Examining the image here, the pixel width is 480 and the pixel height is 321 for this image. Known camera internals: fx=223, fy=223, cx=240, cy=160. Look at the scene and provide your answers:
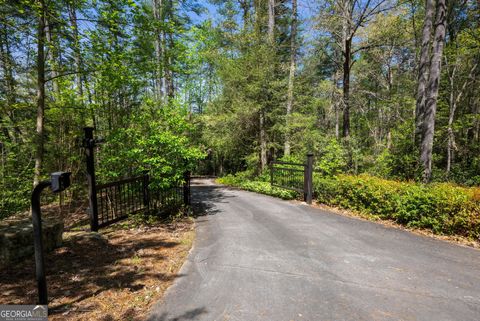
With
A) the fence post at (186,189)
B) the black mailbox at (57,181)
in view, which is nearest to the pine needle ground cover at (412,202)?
the fence post at (186,189)

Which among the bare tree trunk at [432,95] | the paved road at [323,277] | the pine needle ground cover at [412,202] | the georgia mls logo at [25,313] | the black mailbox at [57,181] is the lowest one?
the paved road at [323,277]

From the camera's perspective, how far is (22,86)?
820cm

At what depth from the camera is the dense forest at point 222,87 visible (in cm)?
545

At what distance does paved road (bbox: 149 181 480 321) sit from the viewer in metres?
2.39

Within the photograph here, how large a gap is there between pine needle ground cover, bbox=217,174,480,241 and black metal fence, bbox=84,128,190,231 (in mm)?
4558

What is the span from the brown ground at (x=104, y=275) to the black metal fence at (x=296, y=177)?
4.10m

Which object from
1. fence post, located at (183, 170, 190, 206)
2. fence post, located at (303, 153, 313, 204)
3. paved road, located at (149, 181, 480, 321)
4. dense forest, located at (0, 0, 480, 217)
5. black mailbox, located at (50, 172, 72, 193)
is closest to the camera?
black mailbox, located at (50, 172, 72, 193)

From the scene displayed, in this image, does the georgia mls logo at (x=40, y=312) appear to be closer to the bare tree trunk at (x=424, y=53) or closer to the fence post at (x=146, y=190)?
the fence post at (x=146, y=190)

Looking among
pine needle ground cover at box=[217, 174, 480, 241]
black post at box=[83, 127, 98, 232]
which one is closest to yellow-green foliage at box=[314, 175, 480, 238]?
pine needle ground cover at box=[217, 174, 480, 241]

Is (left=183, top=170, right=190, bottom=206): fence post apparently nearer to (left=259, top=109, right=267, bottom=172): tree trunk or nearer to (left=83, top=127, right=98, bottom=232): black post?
(left=83, top=127, right=98, bottom=232): black post

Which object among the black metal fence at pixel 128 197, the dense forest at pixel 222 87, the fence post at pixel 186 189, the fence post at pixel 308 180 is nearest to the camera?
the black metal fence at pixel 128 197

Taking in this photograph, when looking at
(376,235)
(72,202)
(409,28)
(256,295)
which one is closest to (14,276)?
(256,295)

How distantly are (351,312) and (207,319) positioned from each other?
151cm

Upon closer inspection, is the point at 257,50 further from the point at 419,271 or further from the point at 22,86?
the point at 419,271
